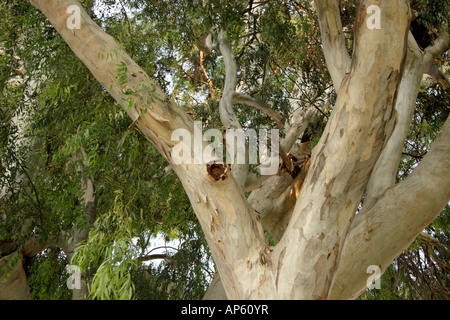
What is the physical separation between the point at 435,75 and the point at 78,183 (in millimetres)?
3734

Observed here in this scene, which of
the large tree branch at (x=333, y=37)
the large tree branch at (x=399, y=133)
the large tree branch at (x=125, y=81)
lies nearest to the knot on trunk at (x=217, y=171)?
the large tree branch at (x=125, y=81)

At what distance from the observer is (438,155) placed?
2.70 m

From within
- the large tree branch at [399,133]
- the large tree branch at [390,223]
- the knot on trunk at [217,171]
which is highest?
the large tree branch at [399,133]

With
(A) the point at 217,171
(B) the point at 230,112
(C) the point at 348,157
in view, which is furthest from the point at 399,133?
(A) the point at 217,171

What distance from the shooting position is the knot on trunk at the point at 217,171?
2244 millimetres

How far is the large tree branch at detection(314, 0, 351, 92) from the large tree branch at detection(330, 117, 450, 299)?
→ 2.73ft

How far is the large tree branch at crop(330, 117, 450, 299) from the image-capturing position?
2.43 metres

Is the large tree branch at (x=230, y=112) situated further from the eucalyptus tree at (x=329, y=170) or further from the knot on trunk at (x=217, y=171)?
the knot on trunk at (x=217, y=171)

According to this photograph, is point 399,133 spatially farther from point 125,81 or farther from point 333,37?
point 125,81

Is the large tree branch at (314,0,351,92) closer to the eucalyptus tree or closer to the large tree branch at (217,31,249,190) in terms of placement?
the eucalyptus tree

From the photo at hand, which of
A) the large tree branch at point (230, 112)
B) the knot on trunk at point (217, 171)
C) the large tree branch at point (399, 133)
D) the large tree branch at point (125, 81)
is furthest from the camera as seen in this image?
the large tree branch at point (230, 112)

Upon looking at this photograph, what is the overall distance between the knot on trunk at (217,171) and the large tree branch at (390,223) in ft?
2.64
